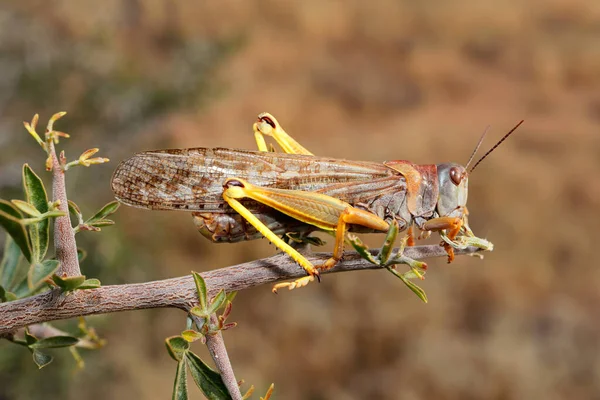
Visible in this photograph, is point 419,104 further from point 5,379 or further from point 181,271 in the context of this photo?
point 5,379

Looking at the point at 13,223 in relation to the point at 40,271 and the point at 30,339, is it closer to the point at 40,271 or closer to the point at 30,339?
the point at 40,271

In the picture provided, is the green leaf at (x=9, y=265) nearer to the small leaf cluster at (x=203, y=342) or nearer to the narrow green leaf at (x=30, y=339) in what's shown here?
the narrow green leaf at (x=30, y=339)

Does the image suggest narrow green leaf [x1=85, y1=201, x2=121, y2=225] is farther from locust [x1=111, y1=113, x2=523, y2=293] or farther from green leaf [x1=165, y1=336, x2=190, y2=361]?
locust [x1=111, y1=113, x2=523, y2=293]

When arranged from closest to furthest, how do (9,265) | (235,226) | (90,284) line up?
(90,284), (9,265), (235,226)

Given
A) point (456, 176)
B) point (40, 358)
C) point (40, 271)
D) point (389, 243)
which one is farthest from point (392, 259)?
point (456, 176)

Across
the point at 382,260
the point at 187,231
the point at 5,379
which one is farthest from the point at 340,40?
the point at 382,260

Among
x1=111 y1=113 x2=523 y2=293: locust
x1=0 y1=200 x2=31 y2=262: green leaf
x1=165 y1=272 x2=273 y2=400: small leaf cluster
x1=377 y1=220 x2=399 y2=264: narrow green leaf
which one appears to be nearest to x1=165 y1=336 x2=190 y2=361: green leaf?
x1=165 y1=272 x2=273 y2=400: small leaf cluster
